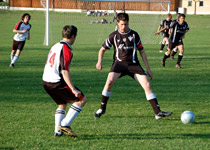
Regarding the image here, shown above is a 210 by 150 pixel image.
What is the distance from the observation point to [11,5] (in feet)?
200

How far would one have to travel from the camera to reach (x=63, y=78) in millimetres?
5922

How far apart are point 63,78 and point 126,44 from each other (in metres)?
1.83

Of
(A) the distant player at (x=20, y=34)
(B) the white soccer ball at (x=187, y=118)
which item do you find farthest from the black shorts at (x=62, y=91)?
(A) the distant player at (x=20, y=34)

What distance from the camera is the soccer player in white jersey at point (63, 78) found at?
227 inches

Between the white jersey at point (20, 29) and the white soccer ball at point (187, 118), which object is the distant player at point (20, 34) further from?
the white soccer ball at point (187, 118)

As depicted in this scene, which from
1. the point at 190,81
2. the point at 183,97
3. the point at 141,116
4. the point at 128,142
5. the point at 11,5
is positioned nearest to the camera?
the point at 128,142

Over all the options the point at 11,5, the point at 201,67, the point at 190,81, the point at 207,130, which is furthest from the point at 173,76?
the point at 11,5

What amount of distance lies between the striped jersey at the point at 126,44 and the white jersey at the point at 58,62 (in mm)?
1713

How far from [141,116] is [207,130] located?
4.55 feet

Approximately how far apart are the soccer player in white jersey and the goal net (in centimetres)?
2069

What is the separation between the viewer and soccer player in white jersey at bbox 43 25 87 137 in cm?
576

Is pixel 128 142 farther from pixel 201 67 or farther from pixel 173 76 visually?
pixel 201 67

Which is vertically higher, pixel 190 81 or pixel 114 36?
pixel 114 36

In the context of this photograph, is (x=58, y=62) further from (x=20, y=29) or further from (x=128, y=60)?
(x=20, y=29)
